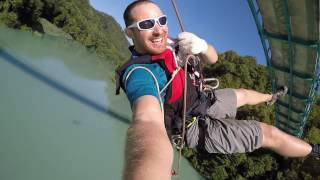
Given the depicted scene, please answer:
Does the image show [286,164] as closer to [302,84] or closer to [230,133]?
[302,84]

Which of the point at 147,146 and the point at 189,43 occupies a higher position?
the point at 189,43

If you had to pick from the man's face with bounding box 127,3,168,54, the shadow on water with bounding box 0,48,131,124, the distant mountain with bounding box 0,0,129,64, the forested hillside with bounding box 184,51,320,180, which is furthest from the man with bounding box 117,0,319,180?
the distant mountain with bounding box 0,0,129,64

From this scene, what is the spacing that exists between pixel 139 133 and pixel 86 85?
71.5 feet

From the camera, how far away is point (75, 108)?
16828 millimetres

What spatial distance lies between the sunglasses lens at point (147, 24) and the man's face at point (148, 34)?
0.08 ft

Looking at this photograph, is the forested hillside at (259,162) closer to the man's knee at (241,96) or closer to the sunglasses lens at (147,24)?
the man's knee at (241,96)

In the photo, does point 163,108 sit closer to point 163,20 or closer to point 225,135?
point 163,20

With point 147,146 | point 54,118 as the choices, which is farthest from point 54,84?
point 147,146

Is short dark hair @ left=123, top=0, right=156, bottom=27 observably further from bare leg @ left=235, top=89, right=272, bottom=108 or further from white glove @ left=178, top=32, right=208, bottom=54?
bare leg @ left=235, top=89, right=272, bottom=108

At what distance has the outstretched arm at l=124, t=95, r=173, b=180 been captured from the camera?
1.17 meters

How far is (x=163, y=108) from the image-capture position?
2160mm

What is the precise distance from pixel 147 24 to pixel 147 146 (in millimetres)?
1113

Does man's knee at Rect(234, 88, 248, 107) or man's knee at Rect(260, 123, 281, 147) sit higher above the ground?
man's knee at Rect(234, 88, 248, 107)

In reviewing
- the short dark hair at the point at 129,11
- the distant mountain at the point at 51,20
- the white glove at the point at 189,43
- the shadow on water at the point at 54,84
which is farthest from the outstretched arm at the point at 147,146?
the distant mountain at the point at 51,20
